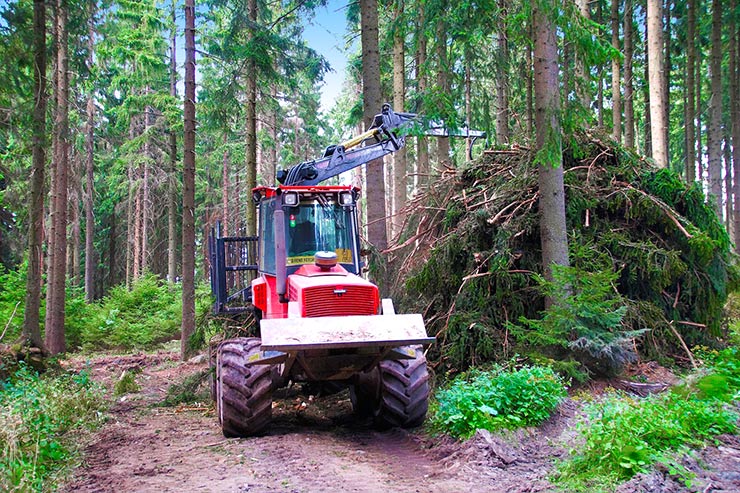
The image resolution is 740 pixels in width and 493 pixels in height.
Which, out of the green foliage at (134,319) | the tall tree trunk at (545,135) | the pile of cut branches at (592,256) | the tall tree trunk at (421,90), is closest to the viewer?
the tall tree trunk at (545,135)

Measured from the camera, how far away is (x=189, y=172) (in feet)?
45.9

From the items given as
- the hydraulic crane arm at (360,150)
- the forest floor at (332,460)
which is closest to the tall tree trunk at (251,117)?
the hydraulic crane arm at (360,150)

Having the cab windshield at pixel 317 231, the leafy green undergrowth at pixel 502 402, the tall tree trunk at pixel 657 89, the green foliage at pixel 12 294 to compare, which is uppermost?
the tall tree trunk at pixel 657 89

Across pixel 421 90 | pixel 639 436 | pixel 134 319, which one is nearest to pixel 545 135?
pixel 639 436

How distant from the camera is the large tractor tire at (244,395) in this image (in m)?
6.74

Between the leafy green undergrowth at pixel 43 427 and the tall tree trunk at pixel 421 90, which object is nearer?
the leafy green undergrowth at pixel 43 427

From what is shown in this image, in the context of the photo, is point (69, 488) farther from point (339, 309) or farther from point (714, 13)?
point (714, 13)

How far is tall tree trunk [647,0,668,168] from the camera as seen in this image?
42.0 ft

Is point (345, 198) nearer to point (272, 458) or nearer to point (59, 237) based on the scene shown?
point (272, 458)

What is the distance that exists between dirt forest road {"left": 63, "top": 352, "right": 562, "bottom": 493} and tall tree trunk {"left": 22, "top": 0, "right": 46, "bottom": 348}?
353 cm

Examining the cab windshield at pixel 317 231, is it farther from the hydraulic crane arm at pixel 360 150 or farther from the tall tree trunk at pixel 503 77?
the tall tree trunk at pixel 503 77

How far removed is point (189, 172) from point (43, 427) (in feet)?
27.6

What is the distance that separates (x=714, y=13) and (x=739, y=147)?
414cm

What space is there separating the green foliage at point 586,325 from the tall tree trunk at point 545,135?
19.9 inches
